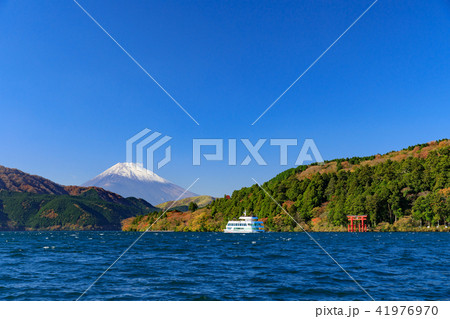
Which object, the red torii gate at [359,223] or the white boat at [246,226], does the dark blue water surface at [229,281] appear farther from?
the white boat at [246,226]

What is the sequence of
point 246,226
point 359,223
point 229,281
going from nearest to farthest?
point 229,281, point 359,223, point 246,226

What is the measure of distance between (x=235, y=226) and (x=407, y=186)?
85500 mm

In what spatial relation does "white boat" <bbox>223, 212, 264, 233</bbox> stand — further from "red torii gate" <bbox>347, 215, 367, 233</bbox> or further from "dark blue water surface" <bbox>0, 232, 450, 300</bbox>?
"dark blue water surface" <bbox>0, 232, 450, 300</bbox>

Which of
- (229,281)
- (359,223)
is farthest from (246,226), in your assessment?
(229,281)

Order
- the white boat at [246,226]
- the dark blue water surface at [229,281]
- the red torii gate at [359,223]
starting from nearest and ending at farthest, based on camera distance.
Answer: the dark blue water surface at [229,281] < the red torii gate at [359,223] < the white boat at [246,226]

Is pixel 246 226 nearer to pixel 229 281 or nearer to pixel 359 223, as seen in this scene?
pixel 359 223

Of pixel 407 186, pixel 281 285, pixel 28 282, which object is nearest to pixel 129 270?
pixel 28 282

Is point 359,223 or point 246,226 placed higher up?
point 359,223

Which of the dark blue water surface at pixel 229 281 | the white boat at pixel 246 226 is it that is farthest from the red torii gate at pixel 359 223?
the dark blue water surface at pixel 229 281

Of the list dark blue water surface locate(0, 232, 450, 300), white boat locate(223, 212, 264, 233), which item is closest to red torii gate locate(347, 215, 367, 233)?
white boat locate(223, 212, 264, 233)

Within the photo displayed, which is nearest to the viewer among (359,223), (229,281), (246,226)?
(229,281)

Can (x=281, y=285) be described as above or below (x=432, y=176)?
below
